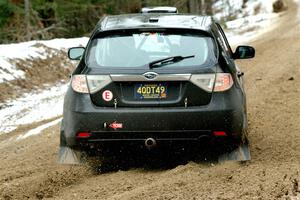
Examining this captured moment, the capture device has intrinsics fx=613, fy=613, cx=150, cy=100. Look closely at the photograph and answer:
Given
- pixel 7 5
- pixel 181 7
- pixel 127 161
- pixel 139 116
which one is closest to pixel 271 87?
pixel 127 161

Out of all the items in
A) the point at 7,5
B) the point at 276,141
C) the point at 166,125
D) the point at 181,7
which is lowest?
the point at 181,7

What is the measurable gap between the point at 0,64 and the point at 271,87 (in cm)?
677

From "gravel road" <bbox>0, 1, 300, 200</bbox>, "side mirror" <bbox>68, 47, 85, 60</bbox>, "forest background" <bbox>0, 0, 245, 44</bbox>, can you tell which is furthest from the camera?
"forest background" <bbox>0, 0, 245, 44</bbox>

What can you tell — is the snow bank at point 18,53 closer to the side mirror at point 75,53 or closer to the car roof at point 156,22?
the side mirror at point 75,53

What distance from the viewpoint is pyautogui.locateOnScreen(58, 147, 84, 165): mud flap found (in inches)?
263

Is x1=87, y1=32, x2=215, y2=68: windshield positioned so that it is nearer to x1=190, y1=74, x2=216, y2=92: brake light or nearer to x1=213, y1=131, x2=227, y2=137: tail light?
x1=190, y1=74, x2=216, y2=92: brake light

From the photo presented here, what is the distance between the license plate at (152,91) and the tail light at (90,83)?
13.5 inches

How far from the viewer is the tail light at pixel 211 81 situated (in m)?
6.12

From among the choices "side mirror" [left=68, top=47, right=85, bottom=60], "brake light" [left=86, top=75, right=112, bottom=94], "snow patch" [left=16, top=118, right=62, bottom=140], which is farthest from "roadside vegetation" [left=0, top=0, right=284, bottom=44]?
"brake light" [left=86, top=75, right=112, bottom=94]

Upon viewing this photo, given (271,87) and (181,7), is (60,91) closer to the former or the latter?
(271,87)

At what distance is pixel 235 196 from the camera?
16.0ft

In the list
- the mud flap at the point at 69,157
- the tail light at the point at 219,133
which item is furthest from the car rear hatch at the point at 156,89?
the mud flap at the point at 69,157

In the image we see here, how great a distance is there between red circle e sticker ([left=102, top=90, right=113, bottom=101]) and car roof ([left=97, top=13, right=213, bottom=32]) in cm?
81

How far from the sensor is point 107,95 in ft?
20.3
